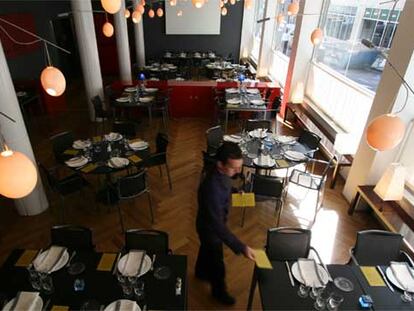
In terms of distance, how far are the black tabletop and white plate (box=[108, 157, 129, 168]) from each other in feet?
5.70

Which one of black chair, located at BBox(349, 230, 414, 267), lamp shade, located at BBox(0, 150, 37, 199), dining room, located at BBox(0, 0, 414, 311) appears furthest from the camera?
black chair, located at BBox(349, 230, 414, 267)

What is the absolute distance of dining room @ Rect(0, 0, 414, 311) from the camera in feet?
8.26

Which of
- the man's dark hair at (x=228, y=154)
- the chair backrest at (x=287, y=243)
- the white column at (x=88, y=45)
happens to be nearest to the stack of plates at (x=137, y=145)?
the man's dark hair at (x=228, y=154)

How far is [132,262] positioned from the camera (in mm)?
2691

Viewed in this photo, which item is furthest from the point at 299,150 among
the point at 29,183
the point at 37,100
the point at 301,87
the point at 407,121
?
the point at 37,100

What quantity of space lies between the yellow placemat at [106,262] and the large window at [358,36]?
16.0 ft

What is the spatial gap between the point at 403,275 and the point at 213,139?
3.42 m

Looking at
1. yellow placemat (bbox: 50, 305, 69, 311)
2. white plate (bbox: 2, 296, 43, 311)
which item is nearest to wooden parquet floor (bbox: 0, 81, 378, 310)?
yellow placemat (bbox: 50, 305, 69, 311)

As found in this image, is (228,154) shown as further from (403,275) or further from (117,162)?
(117,162)

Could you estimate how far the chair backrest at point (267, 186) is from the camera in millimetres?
4129

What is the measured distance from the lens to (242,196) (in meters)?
3.36

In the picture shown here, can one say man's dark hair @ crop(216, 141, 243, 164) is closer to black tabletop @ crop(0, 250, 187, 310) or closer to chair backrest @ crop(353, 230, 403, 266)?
black tabletop @ crop(0, 250, 187, 310)

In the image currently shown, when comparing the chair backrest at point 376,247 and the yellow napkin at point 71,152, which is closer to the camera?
the chair backrest at point 376,247

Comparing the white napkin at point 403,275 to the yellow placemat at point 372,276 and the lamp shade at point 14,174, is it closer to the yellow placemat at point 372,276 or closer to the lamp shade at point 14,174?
the yellow placemat at point 372,276
